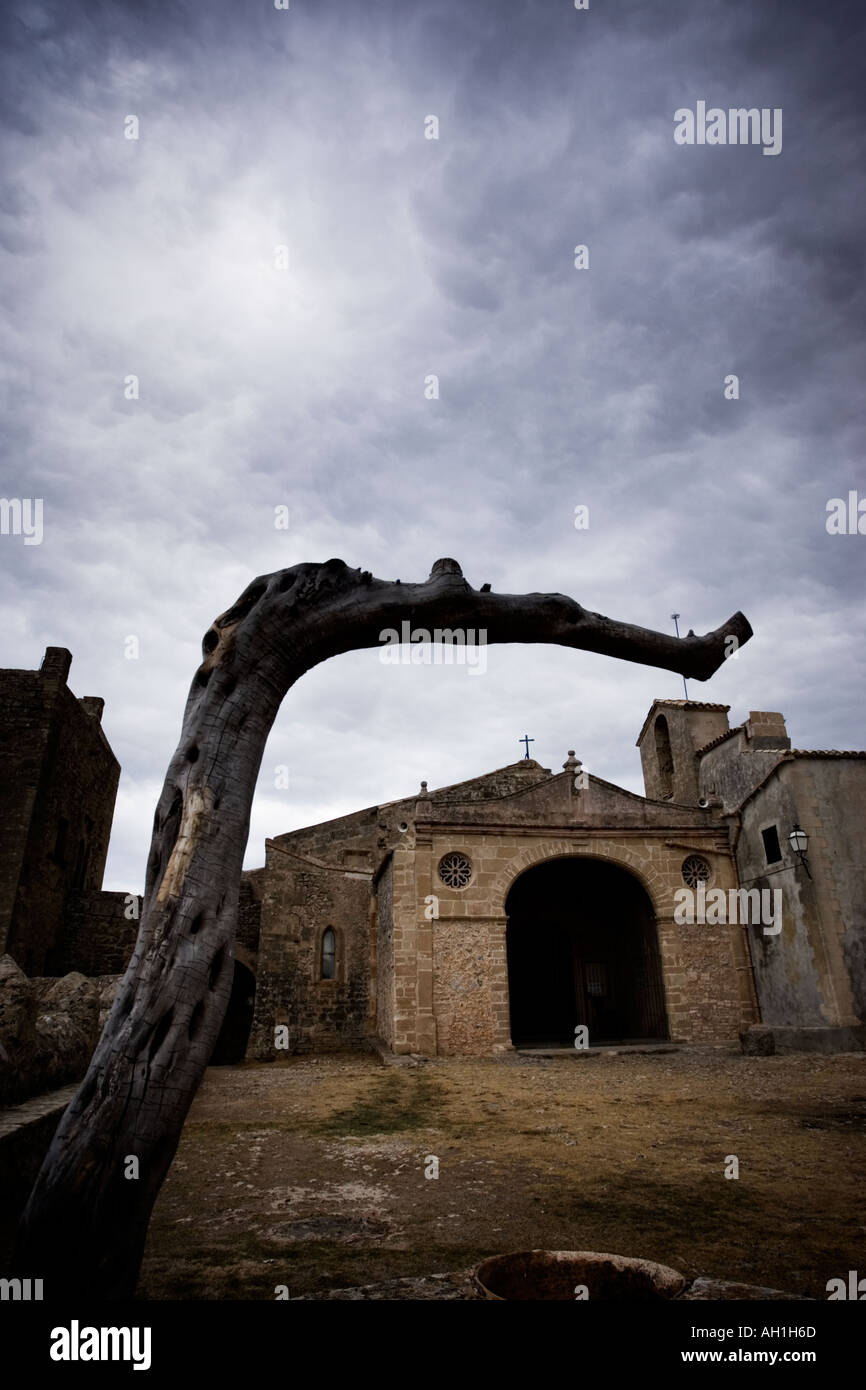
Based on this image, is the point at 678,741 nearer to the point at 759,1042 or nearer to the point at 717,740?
the point at 717,740

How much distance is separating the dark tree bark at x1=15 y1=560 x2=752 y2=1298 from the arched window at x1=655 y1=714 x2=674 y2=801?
20.3 m

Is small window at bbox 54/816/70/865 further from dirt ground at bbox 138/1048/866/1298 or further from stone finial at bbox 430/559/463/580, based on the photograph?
stone finial at bbox 430/559/463/580

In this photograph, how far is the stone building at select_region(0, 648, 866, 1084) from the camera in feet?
47.2

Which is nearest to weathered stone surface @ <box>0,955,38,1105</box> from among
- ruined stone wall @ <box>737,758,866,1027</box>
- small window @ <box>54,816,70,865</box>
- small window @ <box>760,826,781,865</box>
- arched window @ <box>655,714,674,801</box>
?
ruined stone wall @ <box>737,758,866,1027</box>

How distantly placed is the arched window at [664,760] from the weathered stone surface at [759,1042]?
31.6 ft

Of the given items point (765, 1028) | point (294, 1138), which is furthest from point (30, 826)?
point (765, 1028)

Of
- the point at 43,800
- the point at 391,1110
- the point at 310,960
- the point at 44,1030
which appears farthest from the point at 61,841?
the point at 44,1030

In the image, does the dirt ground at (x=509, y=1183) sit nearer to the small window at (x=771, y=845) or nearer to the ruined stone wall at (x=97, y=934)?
the small window at (x=771, y=845)

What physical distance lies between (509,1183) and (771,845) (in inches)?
477

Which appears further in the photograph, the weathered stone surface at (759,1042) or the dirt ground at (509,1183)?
the weathered stone surface at (759,1042)

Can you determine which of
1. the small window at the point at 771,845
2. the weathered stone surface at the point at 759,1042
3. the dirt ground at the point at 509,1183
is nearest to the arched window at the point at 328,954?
the dirt ground at the point at 509,1183

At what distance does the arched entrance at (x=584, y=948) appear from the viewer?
1845cm

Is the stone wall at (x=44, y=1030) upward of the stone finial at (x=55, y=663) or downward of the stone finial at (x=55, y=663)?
downward
